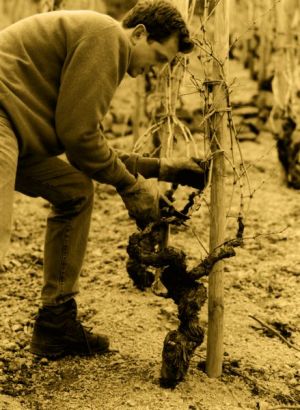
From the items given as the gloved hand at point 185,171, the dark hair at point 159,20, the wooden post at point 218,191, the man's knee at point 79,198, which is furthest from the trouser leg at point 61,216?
the dark hair at point 159,20

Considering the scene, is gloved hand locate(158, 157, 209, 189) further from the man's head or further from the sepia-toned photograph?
the man's head

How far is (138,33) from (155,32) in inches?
2.5

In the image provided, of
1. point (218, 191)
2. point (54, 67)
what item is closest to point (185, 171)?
point (218, 191)

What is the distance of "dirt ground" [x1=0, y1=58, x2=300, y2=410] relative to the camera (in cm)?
255

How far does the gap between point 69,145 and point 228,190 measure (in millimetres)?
3241

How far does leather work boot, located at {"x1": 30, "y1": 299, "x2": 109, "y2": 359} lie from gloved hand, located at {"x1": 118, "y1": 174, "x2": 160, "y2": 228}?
24.0 inches

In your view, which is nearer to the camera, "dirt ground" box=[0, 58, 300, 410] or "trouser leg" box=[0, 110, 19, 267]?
"trouser leg" box=[0, 110, 19, 267]

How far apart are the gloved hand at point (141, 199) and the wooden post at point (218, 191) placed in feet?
0.81

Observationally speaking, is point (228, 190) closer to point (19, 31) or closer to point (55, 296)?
point (55, 296)

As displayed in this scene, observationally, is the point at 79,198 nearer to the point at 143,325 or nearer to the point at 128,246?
the point at 128,246

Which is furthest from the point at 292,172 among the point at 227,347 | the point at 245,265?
the point at 227,347

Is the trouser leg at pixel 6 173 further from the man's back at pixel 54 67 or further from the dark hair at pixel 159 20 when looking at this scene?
the dark hair at pixel 159 20

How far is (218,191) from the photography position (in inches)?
99.0

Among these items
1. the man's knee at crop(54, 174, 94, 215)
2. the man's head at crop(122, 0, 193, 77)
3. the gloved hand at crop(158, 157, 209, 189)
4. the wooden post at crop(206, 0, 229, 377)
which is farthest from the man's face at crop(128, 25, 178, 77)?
the man's knee at crop(54, 174, 94, 215)
